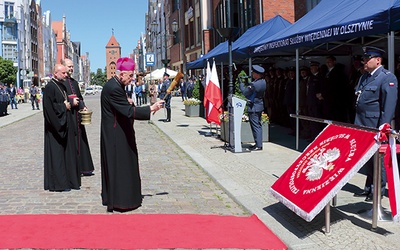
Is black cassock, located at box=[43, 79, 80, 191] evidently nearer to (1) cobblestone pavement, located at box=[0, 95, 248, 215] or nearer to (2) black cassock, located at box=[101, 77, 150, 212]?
(1) cobblestone pavement, located at box=[0, 95, 248, 215]

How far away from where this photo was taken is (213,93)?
1304 cm

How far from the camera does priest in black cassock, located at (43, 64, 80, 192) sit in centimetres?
751

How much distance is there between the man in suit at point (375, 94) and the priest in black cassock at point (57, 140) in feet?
14.3

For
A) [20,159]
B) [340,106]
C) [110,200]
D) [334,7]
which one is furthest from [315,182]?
[20,159]

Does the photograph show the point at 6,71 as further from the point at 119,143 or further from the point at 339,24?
the point at 119,143

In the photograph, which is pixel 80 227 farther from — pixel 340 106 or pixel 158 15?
pixel 158 15

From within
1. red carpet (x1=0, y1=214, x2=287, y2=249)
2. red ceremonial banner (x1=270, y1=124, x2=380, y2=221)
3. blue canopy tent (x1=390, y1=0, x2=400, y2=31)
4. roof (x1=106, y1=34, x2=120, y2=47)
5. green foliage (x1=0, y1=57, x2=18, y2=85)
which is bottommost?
red carpet (x1=0, y1=214, x2=287, y2=249)

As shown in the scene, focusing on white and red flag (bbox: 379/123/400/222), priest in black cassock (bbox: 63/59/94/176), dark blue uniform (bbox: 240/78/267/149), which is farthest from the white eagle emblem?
dark blue uniform (bbox: 240/78/267/149)

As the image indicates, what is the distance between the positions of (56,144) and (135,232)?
285 cm

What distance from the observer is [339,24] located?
7.98m

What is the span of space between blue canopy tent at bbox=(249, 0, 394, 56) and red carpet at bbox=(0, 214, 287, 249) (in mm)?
3259

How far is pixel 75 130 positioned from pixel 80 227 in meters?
2.79

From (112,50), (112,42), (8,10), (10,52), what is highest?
(112,42)

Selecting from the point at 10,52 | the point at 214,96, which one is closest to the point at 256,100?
the point at 214,96
